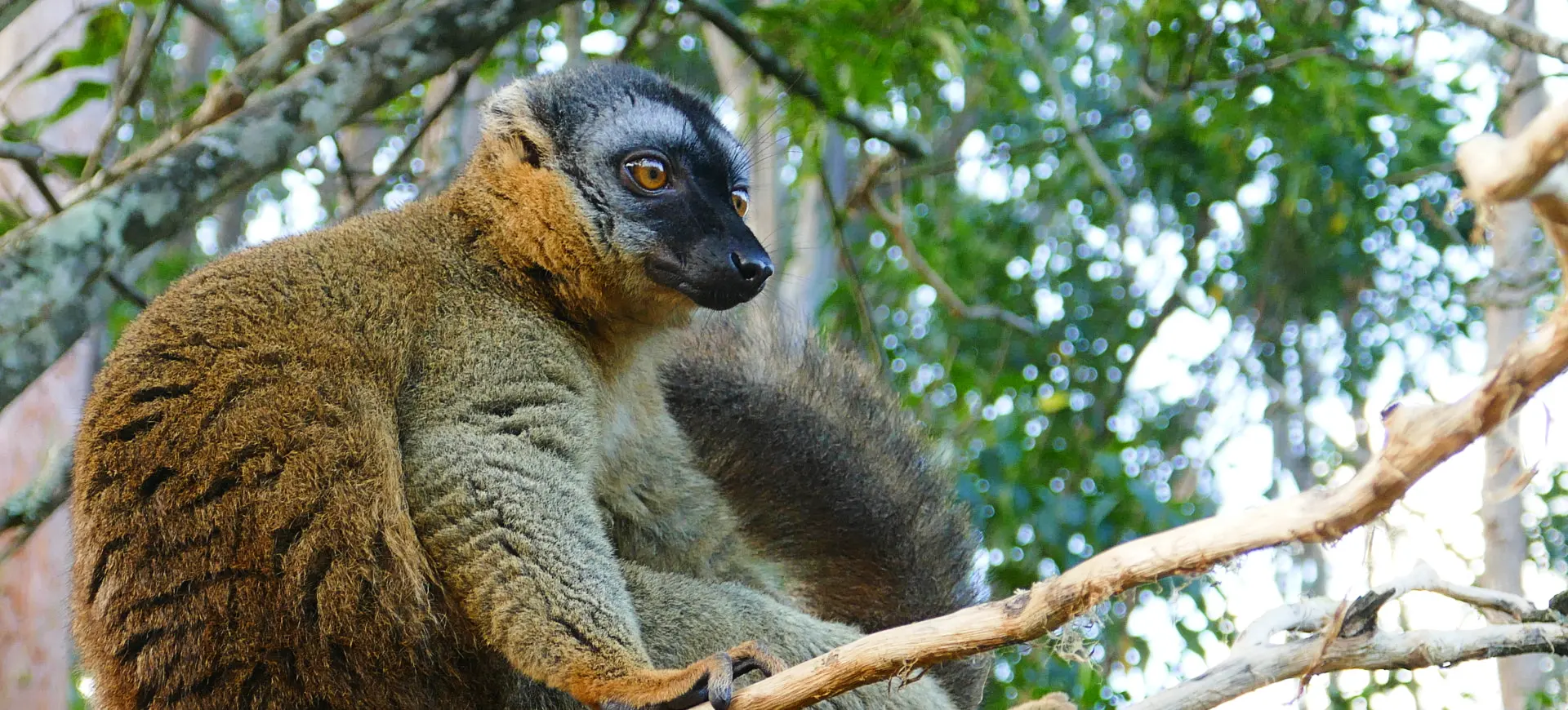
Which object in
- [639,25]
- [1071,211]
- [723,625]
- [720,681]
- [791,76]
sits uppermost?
[720,681]

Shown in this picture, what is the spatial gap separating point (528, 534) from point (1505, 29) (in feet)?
12.3

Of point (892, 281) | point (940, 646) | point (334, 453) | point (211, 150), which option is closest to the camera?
point (940, 646)

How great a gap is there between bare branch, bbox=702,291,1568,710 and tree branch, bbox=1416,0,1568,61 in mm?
2465

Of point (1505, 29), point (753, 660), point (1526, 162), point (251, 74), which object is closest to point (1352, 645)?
point (753, 660)

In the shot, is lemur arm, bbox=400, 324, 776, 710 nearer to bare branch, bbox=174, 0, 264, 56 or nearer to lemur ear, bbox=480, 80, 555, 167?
lemur ear, bbox=480, 80, 555, 167

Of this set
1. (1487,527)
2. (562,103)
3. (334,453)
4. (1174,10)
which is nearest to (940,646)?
(334,453)

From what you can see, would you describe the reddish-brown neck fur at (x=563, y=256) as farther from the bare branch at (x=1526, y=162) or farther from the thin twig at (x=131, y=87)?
the bare branch at (x=1526, y=162)

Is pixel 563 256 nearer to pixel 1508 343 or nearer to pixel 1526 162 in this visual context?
pixel 1526 162

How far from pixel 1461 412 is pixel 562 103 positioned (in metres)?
3.02

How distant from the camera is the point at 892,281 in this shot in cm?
992

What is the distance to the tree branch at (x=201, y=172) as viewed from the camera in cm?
398

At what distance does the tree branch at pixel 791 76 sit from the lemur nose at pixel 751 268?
2.29m

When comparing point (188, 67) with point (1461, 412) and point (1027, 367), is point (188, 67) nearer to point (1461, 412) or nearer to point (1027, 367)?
point (1027, 367)

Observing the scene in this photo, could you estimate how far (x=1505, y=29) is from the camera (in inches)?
180
